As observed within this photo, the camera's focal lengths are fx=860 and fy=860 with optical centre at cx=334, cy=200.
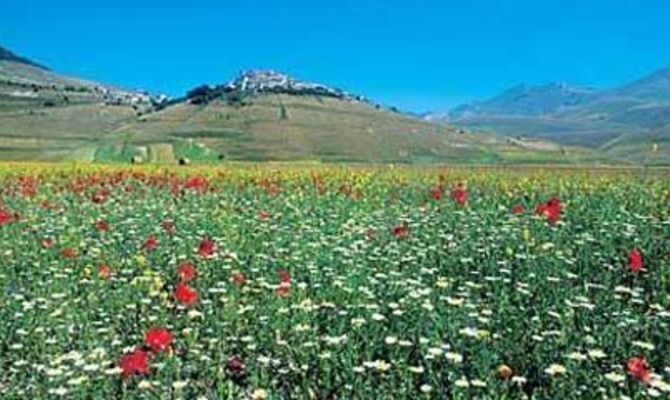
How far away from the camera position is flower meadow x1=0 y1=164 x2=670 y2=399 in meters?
7.06

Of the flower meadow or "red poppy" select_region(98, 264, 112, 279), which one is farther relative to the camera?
"red poppy" select_region(98, 264, 112, 279)

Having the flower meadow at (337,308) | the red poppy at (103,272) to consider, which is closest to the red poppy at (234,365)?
the flower meadow at (337,308)

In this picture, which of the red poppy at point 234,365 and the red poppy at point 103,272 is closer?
the red poppy at point 234,365

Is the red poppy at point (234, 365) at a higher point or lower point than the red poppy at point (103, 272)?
lower

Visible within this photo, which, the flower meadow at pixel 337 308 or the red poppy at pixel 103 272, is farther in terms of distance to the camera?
the red poppy at pixel 103 272

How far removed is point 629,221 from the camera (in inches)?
635

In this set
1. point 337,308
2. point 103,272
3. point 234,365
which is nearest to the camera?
point 234,365

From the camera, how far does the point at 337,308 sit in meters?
9.29

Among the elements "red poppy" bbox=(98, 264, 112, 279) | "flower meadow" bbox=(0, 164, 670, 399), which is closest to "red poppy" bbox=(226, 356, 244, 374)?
"flower meadow" bbox=(0, 164, 670, 399)

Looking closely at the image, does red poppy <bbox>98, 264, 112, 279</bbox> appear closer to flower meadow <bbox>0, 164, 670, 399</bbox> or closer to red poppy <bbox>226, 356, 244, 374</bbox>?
flower meadow <bbox>0, 164, 670, 399</bbox>

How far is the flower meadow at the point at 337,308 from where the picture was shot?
7062mm

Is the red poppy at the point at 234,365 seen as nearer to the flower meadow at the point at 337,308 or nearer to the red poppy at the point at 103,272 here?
the flower meadow at the point at 337,308

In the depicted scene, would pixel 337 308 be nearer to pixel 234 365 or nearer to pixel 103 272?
pixel 234 365

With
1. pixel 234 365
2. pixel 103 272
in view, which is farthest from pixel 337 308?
pixel 103 272
